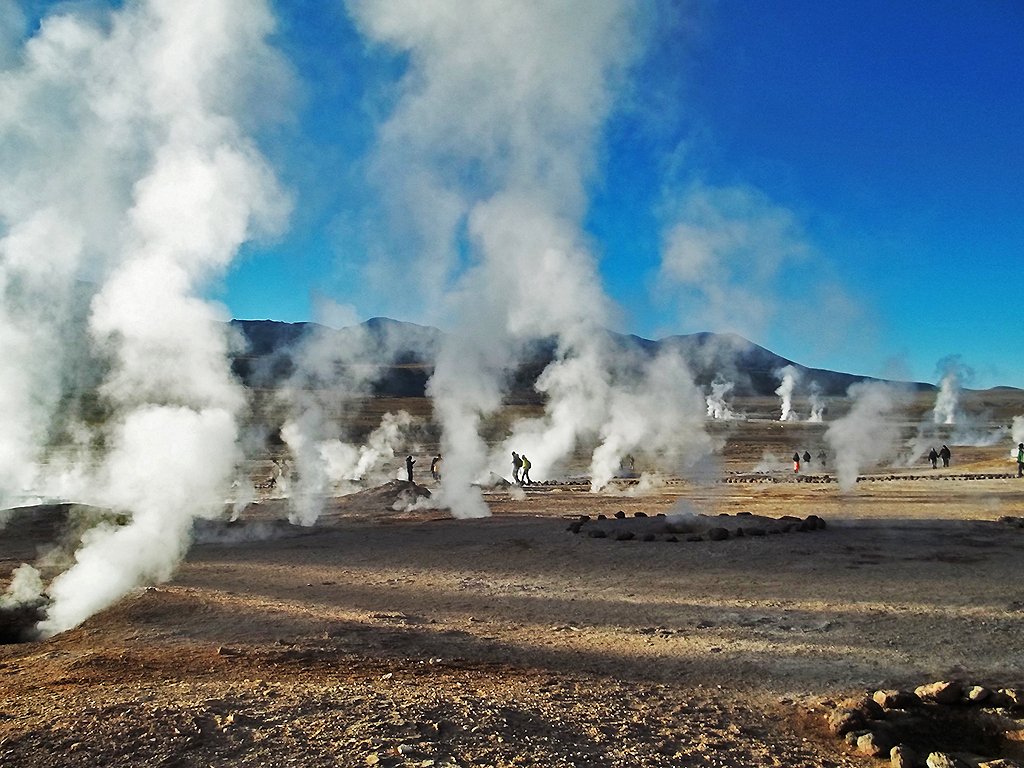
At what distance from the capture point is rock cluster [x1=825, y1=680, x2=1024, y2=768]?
5859mm

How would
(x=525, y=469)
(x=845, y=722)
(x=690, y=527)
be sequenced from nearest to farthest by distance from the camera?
(x=845, y=722) < (x=690, y=527) < (x=525, y=469)

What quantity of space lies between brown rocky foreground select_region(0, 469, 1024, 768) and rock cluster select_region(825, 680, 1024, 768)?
0.08 m

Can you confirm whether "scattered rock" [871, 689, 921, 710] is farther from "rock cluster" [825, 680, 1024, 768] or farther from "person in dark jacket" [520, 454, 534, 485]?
"person in dark jacket" [520, 454, 534, 485]

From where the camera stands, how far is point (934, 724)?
259 inches

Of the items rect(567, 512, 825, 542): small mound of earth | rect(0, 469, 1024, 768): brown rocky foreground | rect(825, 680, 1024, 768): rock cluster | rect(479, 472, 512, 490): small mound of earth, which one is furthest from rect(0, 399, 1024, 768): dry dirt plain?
rect(479, 472, 512, 490): small mound of earth

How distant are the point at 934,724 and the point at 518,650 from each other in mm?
4403

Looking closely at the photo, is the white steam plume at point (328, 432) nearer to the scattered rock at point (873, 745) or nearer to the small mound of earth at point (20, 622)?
the small mound of earth at point (20, 622)

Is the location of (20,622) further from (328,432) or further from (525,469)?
(328,432)

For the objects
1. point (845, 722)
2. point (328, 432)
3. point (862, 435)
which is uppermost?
point (328, 432)

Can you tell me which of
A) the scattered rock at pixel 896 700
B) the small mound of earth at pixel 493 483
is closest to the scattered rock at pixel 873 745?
the scattered rock at pixel 896 700

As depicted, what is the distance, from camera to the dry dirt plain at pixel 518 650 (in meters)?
5.93

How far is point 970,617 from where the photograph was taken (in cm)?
1030

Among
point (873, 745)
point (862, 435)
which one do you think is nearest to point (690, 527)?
point (873, 745)

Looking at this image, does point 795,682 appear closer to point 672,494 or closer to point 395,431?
point 672,494
